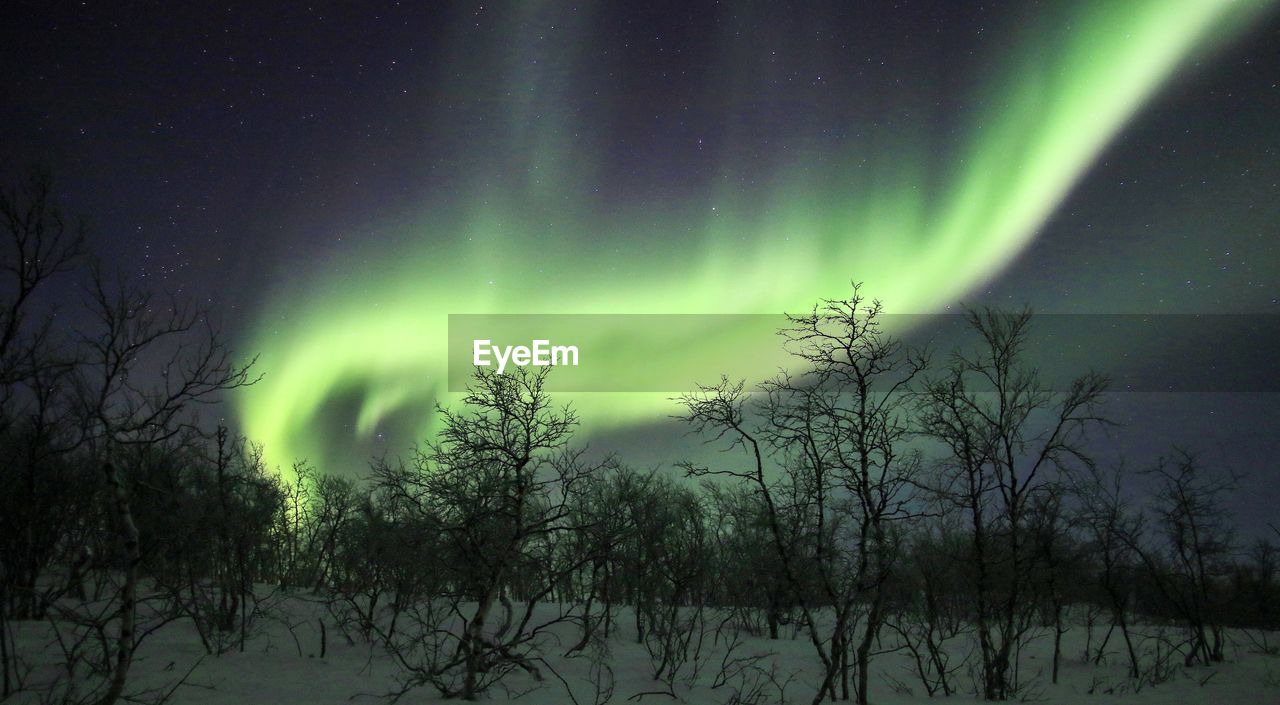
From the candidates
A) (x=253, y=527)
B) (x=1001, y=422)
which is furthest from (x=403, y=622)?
(x=1001, y=422)

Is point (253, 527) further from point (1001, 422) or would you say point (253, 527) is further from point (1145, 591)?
point (1145, 591)

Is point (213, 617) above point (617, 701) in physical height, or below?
above

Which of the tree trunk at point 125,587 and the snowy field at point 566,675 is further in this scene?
the snowy field at point 566,675

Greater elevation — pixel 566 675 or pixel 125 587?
pixel 125 587

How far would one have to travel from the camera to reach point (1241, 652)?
34.5 meters

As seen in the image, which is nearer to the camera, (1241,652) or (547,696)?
(547,696)

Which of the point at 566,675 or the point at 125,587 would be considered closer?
the point at 125,587

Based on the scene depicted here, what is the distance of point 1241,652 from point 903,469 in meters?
33.6

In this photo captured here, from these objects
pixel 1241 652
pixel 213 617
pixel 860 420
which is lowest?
pixel 1241 652

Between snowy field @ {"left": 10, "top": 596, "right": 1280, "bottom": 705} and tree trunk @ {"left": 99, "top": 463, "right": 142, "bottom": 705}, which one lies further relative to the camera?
snowy field @ {"left": 10, "top": 596, "right": 1280, "bottom": 705}

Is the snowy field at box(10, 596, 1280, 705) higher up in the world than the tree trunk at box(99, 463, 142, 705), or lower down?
lower down

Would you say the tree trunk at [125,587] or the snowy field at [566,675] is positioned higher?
the tree trunk at [125,587]

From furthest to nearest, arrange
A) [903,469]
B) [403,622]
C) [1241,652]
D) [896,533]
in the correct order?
[1241,652]
[403,622]
[896,533]
[903,469]

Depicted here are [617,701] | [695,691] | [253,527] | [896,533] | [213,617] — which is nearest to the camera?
[896,533]
